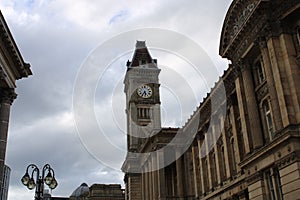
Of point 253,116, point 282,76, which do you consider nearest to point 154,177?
point 253,116

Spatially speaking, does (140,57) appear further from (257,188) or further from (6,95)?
(257,188)

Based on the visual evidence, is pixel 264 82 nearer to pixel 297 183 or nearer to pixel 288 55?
pixel 288 55

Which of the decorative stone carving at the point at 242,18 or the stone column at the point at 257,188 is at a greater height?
the decorative stone carving at the point at 242,18

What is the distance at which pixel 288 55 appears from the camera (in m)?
26.7

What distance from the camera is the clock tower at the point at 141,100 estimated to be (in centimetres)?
9569

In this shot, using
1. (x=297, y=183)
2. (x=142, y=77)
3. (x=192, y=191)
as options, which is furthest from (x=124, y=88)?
(x=297, y=183)

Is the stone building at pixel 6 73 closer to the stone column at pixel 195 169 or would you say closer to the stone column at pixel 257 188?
the stone column at pixel 257 188

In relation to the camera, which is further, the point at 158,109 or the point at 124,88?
the point at 124,88

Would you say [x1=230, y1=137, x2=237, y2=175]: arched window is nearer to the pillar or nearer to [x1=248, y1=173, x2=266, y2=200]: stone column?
[x1=248, y1=173, x2=266, y2=200]: stone column

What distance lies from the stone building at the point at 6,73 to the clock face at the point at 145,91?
220ft

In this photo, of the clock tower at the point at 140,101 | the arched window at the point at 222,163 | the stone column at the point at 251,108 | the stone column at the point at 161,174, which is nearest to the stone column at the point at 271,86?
the stone column at the point at 251,108

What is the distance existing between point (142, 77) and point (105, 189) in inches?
1180

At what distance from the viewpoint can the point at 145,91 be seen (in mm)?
100000

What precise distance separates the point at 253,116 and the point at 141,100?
69006 mm
